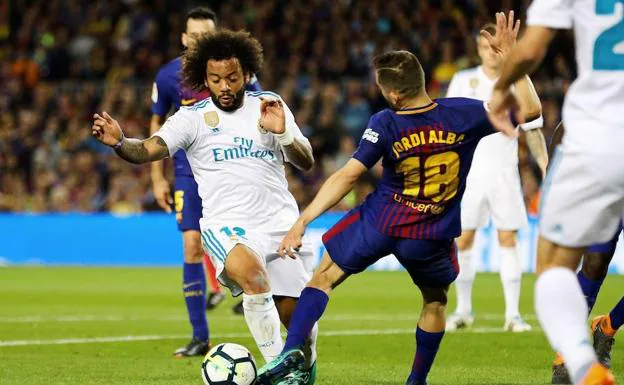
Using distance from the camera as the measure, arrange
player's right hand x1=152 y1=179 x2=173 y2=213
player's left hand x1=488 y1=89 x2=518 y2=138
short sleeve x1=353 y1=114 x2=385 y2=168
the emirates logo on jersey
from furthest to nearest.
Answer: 1. player's right hand x1=152 y1=179 x2=173 y2=213
2. the emirates logo on jersey
3. short sleeve x1=353 y1=114 x2=385 y2=168
4. player's left hand x1=488 y1=89 x2=518 y2=138

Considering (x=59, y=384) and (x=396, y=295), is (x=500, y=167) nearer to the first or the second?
(x=396, y=295)

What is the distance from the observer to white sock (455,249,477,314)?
36.4ft

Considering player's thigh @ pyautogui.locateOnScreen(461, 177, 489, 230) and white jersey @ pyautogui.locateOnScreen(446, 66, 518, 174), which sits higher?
white jersey @ pyautogui.locateOnScreen(446, 66, 518, 174)

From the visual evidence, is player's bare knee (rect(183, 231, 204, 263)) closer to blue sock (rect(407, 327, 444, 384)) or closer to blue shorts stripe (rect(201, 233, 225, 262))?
blue shorts stripe (rect(201, 233, 225, 262))

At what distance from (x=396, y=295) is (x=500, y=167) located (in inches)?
133

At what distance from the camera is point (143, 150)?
730 centimetres

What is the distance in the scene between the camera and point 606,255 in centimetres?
754

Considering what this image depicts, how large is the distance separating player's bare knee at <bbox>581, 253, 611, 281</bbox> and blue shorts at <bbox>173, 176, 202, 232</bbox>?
309cm

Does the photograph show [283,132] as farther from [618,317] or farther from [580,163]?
[580,163]

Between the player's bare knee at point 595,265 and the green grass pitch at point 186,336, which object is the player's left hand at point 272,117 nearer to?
the green grass pitch at point 186,336

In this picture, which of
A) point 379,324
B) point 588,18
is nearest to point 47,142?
point 379,324

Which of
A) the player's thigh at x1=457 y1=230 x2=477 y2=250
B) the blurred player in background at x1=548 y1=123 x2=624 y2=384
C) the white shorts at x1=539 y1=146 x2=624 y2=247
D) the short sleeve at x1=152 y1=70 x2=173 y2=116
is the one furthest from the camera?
the player's thigh at x1=457 y1=230 x2=477 y2=250

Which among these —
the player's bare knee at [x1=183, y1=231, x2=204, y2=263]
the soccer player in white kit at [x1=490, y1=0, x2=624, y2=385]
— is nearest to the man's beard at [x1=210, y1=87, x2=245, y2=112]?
the player's bare knee at [x1=183, y1=231, x2=204, y2=263]

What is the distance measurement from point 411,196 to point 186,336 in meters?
4.06
